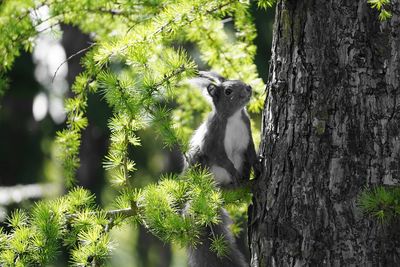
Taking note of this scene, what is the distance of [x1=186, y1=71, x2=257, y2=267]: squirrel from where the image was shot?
8.76 ft

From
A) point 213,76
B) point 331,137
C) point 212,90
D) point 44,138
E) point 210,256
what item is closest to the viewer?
point 331,137

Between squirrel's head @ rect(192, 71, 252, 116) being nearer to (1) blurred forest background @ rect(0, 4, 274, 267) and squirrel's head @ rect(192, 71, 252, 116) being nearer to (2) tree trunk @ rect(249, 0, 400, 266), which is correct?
(2) tree trunk @ rect(249, 0, 400, 266)

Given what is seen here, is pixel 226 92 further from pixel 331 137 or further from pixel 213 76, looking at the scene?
pixel 331 137

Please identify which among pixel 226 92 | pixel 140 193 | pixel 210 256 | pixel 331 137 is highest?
pixel 226 92

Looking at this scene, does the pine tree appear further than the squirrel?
No

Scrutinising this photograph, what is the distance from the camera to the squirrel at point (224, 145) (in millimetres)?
2670

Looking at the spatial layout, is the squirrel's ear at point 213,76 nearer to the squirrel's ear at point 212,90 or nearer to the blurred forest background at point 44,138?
the squirrel's ear at point 212,90

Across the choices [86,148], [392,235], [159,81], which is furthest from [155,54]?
[86,148]

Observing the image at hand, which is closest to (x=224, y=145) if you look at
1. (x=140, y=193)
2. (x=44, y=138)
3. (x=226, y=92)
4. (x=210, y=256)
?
(x=226, y=92)

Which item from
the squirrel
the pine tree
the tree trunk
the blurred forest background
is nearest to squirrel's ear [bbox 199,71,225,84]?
the squirrel

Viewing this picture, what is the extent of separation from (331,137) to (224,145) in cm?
77

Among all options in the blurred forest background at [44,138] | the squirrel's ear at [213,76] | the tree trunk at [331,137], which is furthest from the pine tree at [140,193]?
the blurred forest background at [44,138]

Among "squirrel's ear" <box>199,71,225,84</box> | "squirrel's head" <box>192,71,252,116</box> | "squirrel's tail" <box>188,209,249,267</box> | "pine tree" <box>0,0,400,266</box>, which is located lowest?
"squirrel's tail" <box>188,209,249,267</box>

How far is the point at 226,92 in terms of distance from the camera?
2.88 meters
